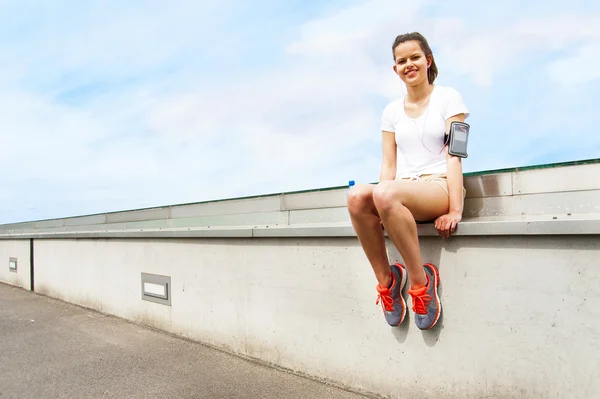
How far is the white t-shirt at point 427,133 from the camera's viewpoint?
9.09 feet

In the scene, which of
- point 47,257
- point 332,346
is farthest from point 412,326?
point 47,257

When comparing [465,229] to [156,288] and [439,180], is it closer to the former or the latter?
[439,180]

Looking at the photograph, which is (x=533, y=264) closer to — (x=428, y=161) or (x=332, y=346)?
(x=428, y=161)

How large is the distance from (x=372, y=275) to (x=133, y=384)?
1920mm

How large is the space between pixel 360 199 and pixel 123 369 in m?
2.51

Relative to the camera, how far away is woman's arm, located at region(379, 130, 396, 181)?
304 centimetres

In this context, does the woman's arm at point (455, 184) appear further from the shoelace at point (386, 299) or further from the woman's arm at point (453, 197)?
the shoelace at point (386, 299)

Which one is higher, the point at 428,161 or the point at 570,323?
the point at 428,161

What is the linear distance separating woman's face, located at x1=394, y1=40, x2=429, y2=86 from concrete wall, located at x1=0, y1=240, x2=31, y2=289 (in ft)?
29.1

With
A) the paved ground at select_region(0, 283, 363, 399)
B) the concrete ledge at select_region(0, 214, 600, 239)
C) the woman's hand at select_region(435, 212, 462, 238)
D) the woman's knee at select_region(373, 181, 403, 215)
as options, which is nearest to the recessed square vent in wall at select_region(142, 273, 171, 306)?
the paved ground at select_region(0, 283, 363, 399)

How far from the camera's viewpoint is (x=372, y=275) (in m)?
3.12

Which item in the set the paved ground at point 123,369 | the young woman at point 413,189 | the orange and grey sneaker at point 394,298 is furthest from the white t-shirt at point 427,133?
the paved ground at point 123,369

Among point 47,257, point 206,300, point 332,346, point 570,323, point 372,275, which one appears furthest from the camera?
point 47,257

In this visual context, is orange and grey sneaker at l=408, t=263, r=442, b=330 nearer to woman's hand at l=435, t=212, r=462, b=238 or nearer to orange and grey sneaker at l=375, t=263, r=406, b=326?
orange and grey sneaker at l=375, t=263, r=406, b=326
